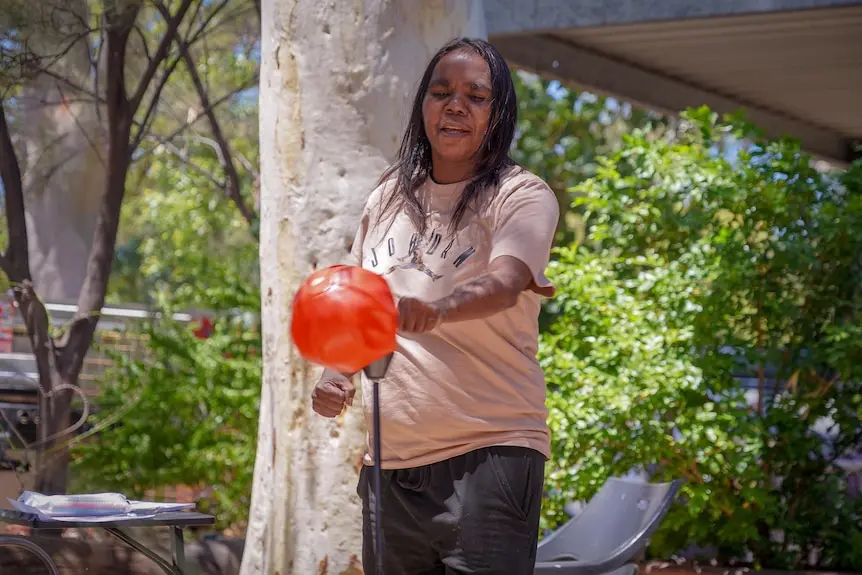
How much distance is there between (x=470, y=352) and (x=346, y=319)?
370mm

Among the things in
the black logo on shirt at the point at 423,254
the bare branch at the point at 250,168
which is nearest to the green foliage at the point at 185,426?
the bare branch at the point at 250,168

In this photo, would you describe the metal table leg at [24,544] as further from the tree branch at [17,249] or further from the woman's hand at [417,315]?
the tree branch at [17,249]

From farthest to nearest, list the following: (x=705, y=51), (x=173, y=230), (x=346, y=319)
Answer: (x=173, y=230)
(x=705, y=51)
(x=346, y=319)

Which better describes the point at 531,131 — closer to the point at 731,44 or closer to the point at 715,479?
the point at 731,44

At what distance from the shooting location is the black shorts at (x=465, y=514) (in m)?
2.16

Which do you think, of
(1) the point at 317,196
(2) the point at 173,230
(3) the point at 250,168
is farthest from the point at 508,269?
(2) the point at 173,230

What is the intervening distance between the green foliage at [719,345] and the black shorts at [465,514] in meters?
3.05

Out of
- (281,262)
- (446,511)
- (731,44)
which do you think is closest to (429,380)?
(446,511)

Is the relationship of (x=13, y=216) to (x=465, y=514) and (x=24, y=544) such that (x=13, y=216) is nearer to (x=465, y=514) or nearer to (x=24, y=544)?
(x=24, y=544)

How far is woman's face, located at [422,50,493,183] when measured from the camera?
92.0 inches

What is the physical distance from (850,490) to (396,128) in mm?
3640

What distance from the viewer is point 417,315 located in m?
2.01

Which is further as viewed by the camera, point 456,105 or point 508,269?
point 456,105

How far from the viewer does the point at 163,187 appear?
22.1 m
